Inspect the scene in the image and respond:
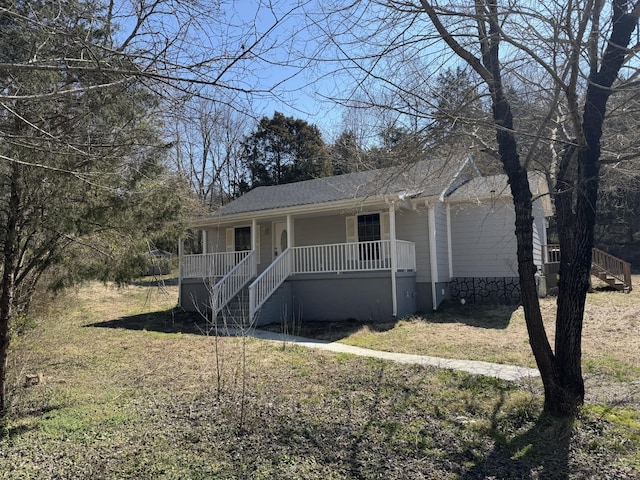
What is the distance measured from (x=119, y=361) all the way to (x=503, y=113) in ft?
22.7

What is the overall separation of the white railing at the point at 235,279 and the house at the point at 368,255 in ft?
0.11

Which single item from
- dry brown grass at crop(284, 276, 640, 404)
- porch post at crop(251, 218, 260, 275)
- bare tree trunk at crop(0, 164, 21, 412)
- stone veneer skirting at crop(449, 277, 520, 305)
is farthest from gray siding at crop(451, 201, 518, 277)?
bare tree trunk at crop(0, 164, 21, 412)

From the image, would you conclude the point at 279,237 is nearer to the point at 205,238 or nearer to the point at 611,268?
the point at 205,238

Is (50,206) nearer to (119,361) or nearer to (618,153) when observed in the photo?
(119,361)

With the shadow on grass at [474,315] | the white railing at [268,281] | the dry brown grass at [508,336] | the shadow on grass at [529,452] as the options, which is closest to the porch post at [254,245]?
the white railing at [268,281]

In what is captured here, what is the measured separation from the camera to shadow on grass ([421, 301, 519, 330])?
1141cm

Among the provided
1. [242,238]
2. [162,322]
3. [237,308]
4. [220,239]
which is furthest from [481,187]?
[162,322]

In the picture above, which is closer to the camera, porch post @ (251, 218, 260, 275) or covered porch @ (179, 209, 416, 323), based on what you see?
covered porch @ (179, 209, 416, 323)

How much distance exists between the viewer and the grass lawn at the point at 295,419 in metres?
3.71

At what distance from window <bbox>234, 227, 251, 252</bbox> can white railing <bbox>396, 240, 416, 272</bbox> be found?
20.2ft

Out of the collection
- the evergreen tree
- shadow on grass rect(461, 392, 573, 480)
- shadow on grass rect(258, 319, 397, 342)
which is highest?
the evergreen tree

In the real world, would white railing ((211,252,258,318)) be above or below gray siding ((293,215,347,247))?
below

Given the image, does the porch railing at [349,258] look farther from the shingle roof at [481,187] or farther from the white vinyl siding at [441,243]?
the shingle roof at [481,187]

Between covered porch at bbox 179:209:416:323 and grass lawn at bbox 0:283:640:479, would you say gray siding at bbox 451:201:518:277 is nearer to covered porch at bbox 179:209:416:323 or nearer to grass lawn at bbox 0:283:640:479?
covered porch at bbox 179:209:416:323
